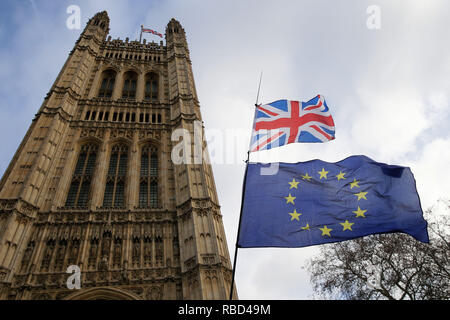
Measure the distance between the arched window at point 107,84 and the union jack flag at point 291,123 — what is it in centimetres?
2425

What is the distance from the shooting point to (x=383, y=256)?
1756 centimetres

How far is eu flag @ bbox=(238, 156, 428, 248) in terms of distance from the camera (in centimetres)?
945

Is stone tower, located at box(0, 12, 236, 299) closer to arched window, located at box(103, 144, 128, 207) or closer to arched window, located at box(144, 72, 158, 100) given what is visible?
arched window, located at box(103, 144, 128, 207)

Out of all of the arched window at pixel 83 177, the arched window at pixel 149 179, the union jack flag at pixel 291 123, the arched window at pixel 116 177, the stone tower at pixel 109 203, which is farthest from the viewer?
the arched window at pixel 149 179

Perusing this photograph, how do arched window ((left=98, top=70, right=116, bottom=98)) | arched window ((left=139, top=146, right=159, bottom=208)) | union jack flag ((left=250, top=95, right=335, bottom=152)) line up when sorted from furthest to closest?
1. arched window ((left=98, top=70, right=116, bottom=98))
2. arched window ((left=139, top=146, right=159, bottom=208))
3. union jack flag ((left=250, top=95, right=335, bottom=152))

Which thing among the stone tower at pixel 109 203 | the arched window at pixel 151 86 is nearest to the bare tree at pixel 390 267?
the stone tower at pixel 109 203

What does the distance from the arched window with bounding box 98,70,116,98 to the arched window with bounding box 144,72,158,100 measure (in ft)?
11.1

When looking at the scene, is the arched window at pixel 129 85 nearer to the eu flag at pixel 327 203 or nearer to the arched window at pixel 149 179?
the arched window at pixel 149 179

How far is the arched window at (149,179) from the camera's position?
21016 millimetres

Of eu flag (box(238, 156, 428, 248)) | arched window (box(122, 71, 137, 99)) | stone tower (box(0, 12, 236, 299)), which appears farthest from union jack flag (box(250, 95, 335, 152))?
arched window (box(122, 71, 137, 99))

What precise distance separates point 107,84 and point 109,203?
57.5 feet
